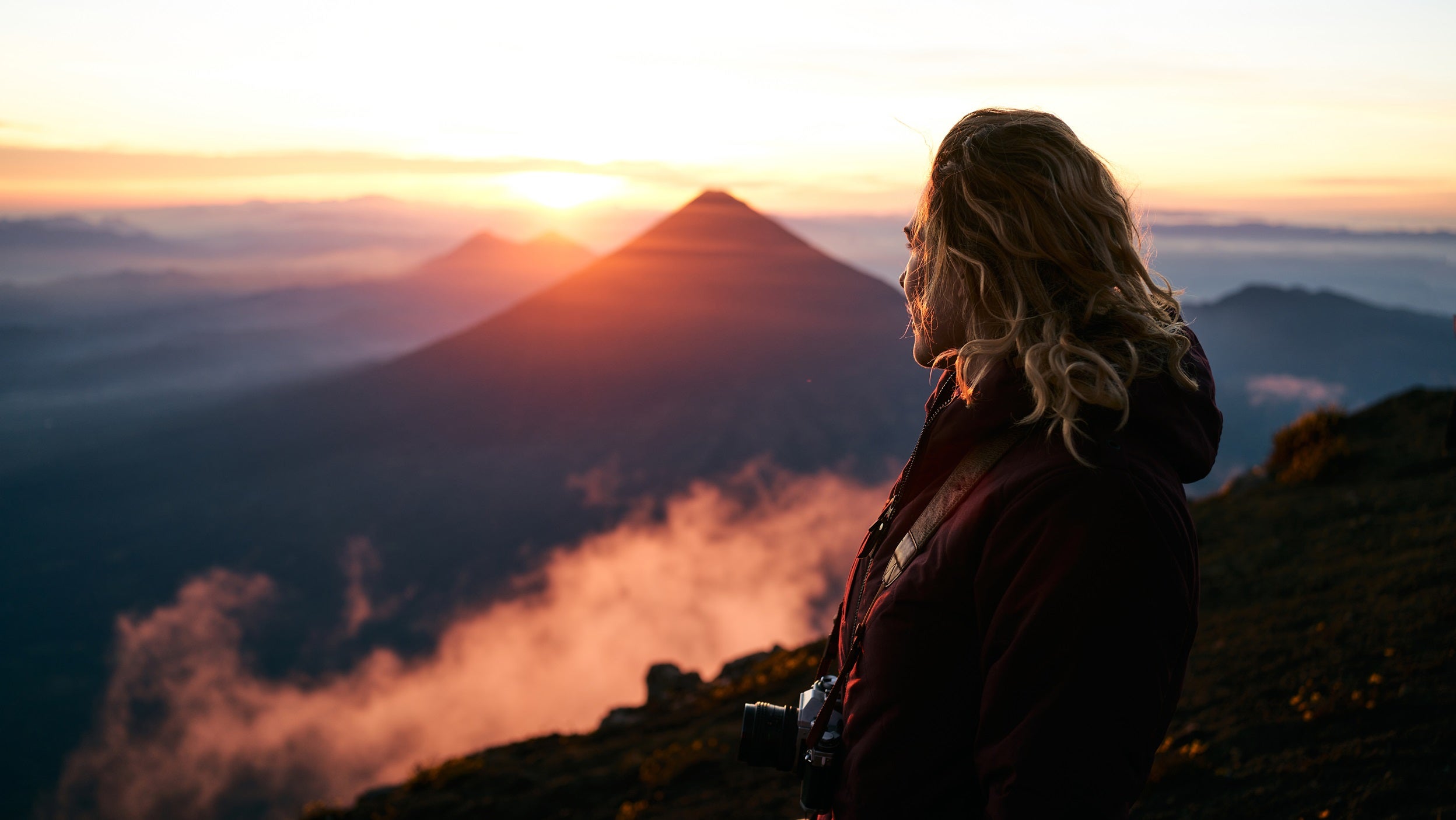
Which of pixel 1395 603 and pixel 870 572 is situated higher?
pixel 870 572

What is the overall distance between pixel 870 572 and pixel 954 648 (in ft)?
1.27

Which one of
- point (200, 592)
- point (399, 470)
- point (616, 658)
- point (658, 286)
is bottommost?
point (616, 658)

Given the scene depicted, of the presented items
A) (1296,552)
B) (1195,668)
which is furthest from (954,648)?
(1296,552)

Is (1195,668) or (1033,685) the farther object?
(1195,668)

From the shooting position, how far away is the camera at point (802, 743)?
6.17ft

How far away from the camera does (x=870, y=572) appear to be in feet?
6.53

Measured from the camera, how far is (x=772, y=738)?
2.18m

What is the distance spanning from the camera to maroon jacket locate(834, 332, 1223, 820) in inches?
55.7

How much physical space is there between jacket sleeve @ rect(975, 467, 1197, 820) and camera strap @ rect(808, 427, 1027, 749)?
0.23m

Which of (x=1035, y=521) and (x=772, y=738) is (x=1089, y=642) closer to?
(x=1035, y=521)

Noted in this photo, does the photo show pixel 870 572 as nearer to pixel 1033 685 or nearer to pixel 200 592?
pixel 1033 685

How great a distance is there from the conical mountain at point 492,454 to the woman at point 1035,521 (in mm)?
157053

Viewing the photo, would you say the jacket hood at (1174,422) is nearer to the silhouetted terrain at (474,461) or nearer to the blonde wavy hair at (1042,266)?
the blonde wavy hair at (1042,266)

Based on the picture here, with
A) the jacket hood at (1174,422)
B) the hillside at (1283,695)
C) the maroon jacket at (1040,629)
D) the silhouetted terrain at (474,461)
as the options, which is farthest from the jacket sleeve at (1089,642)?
the silhouetted terrain at (474,461)
